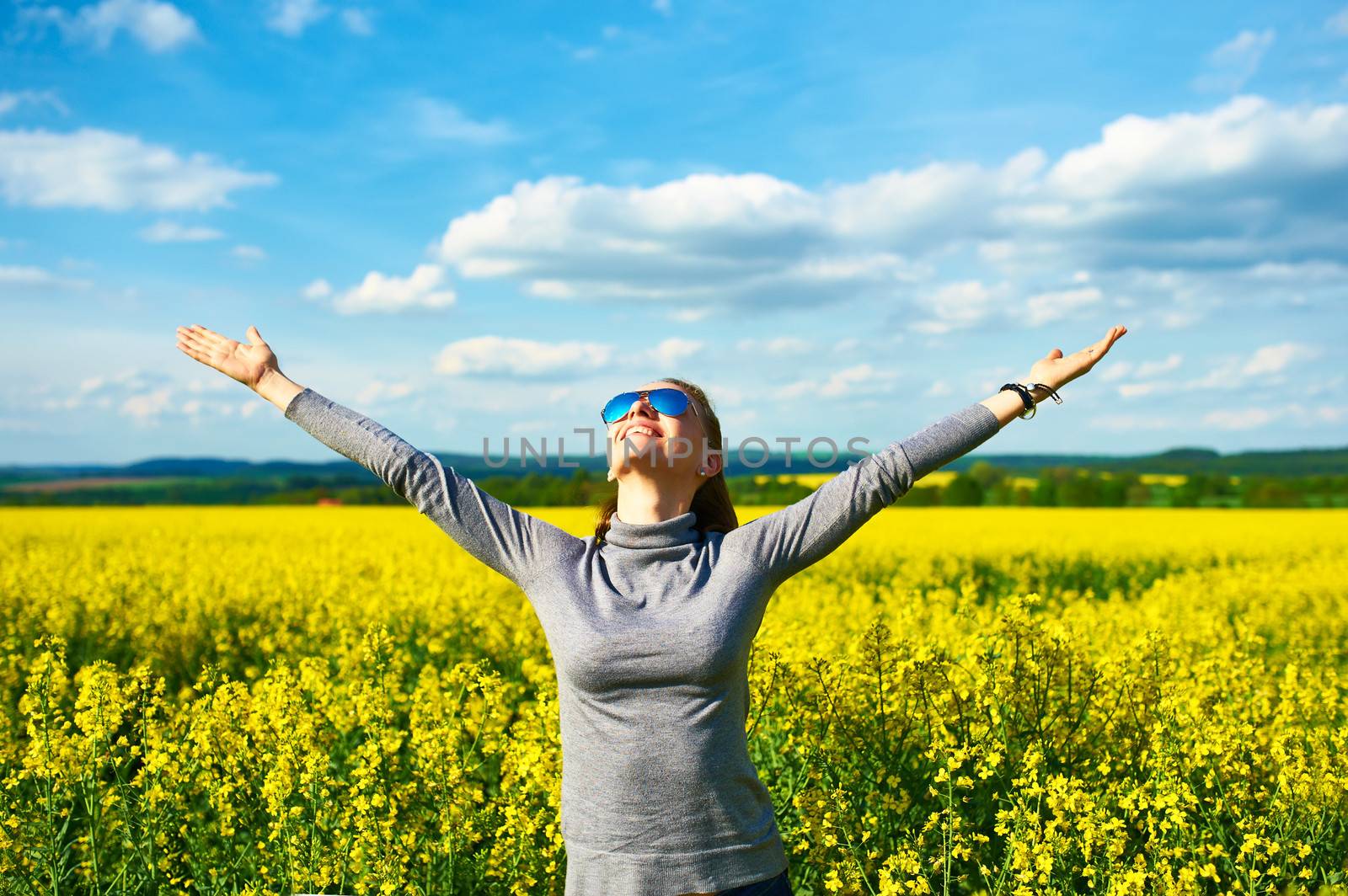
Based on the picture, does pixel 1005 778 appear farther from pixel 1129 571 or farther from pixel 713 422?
pixel 1129 571

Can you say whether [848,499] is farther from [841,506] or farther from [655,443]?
[655,443]

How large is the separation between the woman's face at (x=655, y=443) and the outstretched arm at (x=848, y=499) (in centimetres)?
24

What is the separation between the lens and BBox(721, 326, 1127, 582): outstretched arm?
2.54m

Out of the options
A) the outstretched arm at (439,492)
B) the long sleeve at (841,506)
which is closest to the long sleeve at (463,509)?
the outstretched arm at (439,492)

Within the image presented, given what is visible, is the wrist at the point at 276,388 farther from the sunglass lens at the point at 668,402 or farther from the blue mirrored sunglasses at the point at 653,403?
the sunglass lens at the point at 668,402

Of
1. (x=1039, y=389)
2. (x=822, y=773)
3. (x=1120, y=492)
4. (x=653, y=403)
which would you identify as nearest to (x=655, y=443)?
(x=653, y=403)

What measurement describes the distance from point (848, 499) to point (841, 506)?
0.09 ft

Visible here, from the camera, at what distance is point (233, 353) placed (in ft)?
9.30

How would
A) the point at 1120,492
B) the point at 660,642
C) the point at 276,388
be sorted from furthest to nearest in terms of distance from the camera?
the point at 1120,492 < the point at 276,388 < the point at 660,642

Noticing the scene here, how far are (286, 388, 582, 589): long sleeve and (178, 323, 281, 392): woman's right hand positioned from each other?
0.34 m

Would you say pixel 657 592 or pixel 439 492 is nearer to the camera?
pixel 657 592

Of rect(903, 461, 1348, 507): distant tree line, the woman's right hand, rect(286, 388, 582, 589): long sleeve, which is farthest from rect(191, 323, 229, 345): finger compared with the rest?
rect(903, 461, 1348, 507): distant tree line

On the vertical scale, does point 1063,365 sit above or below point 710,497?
above

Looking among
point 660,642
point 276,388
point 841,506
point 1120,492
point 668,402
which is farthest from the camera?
point 1120,492
